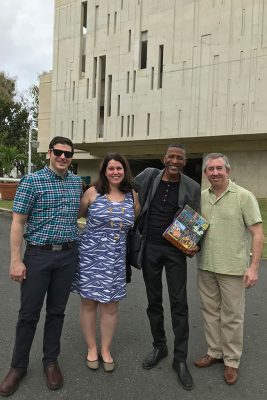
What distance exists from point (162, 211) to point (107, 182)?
0.53 meters

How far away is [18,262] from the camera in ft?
9.46

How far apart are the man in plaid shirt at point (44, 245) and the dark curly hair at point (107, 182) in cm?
23

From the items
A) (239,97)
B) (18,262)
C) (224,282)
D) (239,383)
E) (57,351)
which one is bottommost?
(239,383)

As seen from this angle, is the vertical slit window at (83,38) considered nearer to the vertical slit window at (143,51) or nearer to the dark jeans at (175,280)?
the vertical slit window at (143,51)

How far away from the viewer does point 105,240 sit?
10.5 ft

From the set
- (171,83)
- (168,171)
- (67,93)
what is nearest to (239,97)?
(171,83)

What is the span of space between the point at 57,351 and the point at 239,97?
20380 mm

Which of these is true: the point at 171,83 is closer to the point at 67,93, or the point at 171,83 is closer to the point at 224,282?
the point at 67,93

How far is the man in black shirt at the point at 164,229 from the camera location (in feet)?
10.8

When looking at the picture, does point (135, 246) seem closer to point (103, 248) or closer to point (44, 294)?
point (103, 248)

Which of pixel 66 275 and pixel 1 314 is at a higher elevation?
pixel 66 275

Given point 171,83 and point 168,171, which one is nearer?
point 168,171

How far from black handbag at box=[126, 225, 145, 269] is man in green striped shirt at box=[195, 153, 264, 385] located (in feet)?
1.77

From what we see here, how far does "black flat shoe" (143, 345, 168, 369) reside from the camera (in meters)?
3.33
